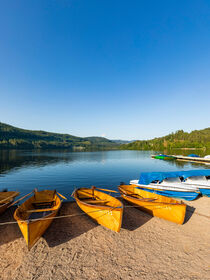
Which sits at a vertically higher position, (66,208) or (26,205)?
(26,205)

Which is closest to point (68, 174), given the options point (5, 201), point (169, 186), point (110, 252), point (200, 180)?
point (5, 201)

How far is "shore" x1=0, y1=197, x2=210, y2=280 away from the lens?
7.29m

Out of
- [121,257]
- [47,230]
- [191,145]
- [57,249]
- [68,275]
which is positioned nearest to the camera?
[68,275]

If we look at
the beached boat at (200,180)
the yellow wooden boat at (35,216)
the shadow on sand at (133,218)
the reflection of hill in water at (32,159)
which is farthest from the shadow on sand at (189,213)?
the reflection of hill in water at (32,159)

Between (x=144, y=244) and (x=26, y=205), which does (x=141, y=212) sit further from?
(x=26, y=205)

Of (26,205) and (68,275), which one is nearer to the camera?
(68,275)

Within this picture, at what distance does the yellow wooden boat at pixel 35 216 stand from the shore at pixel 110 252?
3.30 ft

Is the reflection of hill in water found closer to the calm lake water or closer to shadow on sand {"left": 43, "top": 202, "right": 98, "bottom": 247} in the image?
the calm lake water

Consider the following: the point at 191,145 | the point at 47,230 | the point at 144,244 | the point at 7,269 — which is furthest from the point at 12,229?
the point at 191,145

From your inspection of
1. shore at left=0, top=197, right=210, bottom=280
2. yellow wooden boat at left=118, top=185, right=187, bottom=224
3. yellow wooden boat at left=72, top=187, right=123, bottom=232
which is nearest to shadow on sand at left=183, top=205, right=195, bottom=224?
shore at left=0, top=197, right=210, bottom=280

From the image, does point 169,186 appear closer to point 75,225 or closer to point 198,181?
point 198,181

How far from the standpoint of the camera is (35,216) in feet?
43.3

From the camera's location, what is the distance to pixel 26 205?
512 inches

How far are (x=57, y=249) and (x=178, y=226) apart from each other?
33.4 ft
